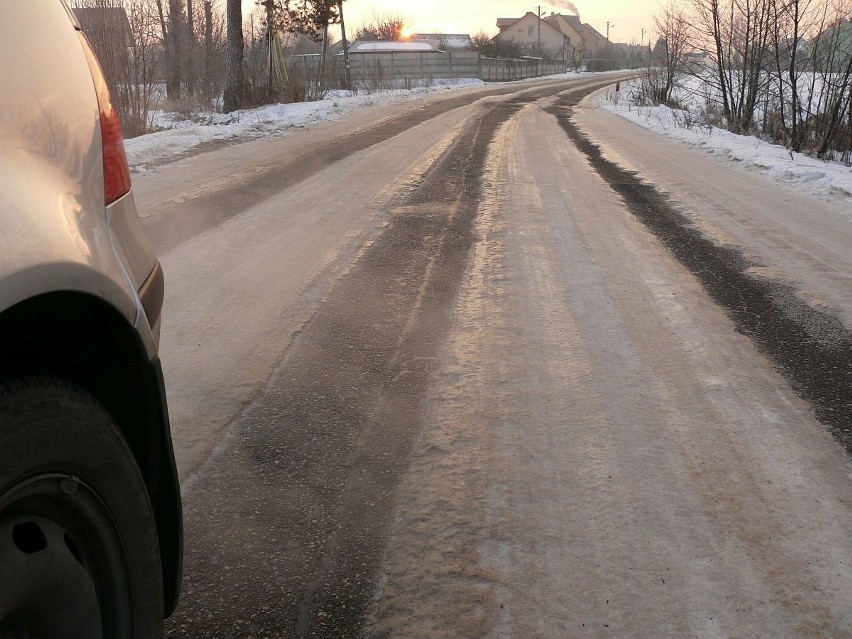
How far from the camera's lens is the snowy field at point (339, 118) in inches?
391

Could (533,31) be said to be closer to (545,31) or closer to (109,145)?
(545,31)

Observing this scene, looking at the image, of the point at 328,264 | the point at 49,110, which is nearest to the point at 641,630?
the point at 49,110

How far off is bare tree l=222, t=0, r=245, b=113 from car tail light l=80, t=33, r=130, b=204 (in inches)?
731

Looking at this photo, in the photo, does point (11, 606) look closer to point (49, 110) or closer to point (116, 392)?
point (116, 392)

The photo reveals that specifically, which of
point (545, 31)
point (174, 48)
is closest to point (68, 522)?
point (174, 48)

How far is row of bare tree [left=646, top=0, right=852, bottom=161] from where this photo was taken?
45.5ft

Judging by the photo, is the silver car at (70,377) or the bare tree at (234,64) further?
the bare tree at (234,64)

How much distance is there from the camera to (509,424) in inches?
122

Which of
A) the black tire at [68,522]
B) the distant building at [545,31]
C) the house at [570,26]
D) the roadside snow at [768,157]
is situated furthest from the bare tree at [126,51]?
the house at [570,26]

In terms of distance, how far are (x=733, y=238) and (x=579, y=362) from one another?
3241mm

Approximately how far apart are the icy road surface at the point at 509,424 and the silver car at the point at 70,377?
2.11ft

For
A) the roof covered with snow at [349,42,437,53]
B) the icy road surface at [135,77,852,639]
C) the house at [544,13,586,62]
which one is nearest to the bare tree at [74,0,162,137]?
the icy road surface at [135,77,852,639]

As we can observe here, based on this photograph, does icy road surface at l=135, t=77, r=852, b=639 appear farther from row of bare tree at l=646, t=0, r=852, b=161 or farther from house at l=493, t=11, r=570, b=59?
house at l=493, t=11, r=570, b=59

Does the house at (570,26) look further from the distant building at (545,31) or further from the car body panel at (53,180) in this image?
the car body panel at (53,180)
